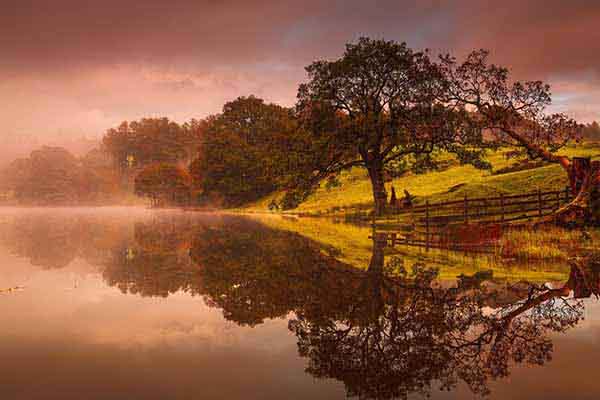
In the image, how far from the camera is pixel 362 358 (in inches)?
314

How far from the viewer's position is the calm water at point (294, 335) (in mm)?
6895

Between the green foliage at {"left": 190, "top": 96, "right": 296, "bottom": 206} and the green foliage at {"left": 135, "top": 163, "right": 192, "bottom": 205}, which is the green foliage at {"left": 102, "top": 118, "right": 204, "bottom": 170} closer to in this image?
the green foliage at {"left": 135, "top": 163, "right": 192, "bottom": 205}

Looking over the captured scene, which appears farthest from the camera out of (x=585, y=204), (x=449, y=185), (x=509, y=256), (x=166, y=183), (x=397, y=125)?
(x=166, y=183)

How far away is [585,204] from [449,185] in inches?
1502

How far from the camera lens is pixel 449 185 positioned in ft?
206

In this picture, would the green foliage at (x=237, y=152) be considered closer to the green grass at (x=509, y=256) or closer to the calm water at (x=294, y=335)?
the green grass at (x=509, y=256)

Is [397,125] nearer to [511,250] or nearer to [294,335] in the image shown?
[511,250]

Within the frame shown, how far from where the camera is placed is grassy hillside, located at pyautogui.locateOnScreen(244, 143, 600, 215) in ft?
154

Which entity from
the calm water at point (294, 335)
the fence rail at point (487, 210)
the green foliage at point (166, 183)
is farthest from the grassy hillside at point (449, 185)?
the calm water at point (294, 335)

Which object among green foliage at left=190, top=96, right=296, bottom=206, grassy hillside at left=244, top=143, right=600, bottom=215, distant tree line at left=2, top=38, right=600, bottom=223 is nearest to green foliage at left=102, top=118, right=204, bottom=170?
green foliage at left=190, top=96, right=296, bottom=206

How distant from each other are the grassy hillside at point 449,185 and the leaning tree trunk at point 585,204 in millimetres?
17924

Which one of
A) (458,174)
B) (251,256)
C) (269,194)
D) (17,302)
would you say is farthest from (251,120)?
(17,302)

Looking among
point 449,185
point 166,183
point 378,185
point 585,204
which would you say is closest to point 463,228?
point 585,204

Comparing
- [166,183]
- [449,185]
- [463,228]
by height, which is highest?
[166,183]
